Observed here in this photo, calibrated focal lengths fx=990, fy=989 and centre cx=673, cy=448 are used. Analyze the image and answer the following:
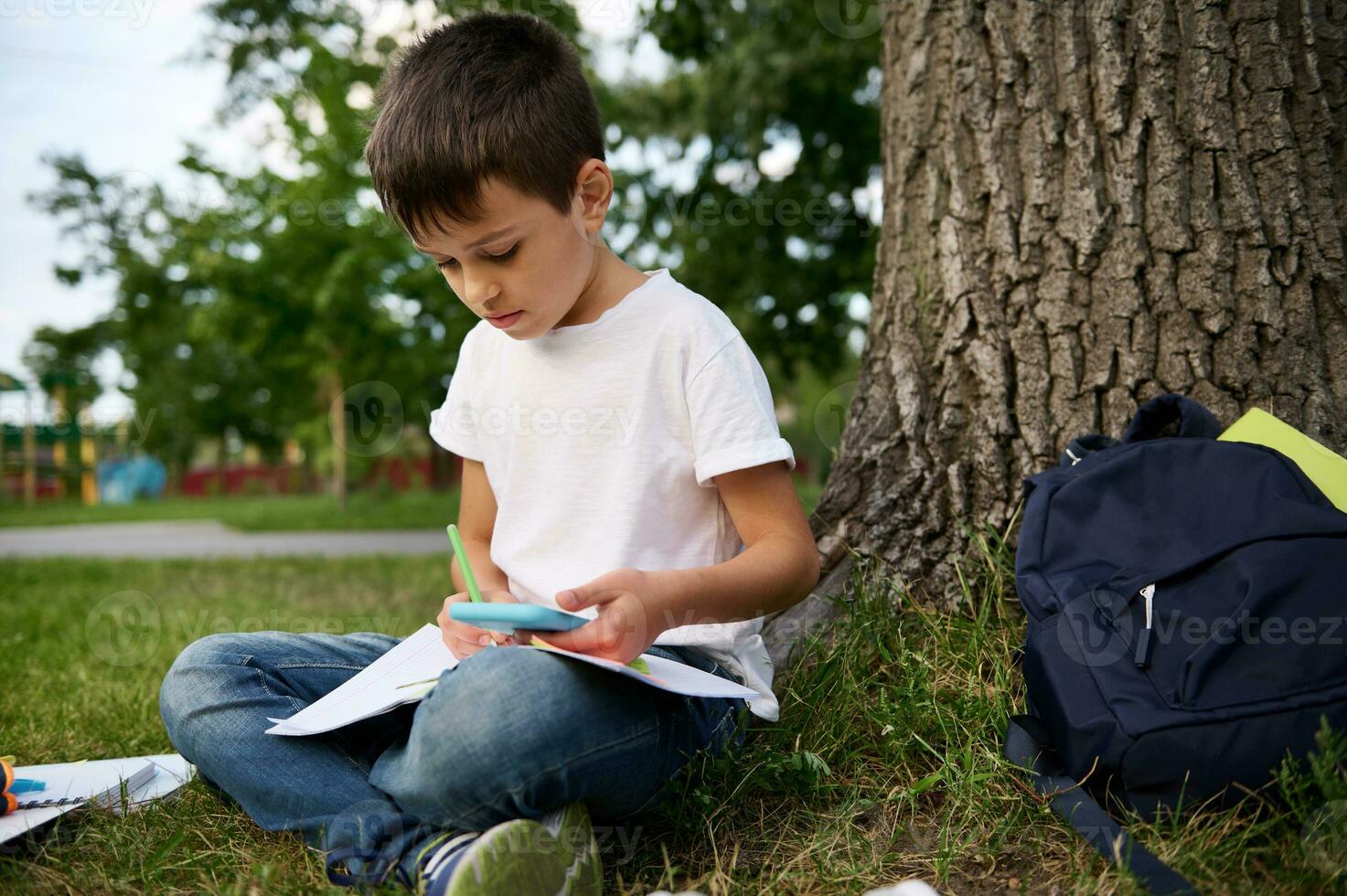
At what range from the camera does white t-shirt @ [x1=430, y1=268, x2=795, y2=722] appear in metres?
1.75

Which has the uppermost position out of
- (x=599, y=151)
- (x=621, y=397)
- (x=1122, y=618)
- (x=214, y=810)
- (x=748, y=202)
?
(x=748, y=202)

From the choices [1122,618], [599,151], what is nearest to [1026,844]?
[1122,618]

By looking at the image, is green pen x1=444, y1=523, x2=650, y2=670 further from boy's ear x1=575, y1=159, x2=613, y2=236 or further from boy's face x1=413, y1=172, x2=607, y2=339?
boy's ear x1=575, y1=159, x2=613, y2=236

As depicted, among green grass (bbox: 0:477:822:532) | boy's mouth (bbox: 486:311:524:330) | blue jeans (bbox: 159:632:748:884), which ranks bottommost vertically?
green grass (bbox: 0:477:822:532)

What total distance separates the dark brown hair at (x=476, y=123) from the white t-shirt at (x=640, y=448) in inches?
11.1

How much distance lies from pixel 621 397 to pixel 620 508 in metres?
0.21

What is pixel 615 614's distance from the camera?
142 centimetres

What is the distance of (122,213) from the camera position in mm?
17734

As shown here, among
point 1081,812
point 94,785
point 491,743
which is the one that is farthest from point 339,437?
point 1081,812

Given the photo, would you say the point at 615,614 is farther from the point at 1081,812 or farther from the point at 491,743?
the point at 1081,812

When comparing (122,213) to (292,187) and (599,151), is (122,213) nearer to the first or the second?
(292,187)

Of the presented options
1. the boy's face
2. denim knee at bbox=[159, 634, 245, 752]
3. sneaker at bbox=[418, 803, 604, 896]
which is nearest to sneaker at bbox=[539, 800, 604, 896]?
sneaker at bbox=[418, 803, 604, 896]

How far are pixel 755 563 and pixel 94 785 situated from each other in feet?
4.66

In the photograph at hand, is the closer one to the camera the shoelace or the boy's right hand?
the shoelace
